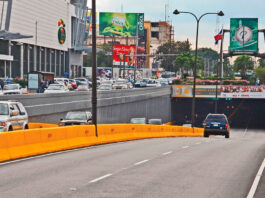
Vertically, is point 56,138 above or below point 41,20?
below

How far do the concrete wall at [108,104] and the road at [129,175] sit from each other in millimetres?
19891

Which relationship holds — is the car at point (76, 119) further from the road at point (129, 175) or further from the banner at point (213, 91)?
the banner at point (213, 91)

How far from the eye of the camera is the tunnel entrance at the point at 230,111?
4028 inches

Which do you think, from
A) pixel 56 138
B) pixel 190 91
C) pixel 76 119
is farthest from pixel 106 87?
pixel 56 138

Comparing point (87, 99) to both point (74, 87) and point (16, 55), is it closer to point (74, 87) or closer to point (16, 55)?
point (74, 87)

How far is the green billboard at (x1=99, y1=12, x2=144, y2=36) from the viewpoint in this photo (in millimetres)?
158625

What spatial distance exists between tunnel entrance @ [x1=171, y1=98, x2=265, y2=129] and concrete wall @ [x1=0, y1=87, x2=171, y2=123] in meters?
11.4

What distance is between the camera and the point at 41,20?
11000 cm

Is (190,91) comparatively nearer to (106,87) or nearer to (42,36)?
(106,87)

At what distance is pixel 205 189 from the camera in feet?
39.8

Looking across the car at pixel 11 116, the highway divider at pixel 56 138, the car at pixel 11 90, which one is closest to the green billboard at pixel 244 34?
the car at pixel 11 90

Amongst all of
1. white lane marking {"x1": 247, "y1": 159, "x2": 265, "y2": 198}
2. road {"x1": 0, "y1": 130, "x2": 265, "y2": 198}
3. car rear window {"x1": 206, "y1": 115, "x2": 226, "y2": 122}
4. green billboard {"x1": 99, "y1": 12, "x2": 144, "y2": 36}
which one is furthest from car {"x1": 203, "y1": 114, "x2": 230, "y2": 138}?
green billboard {"x1": 99, "y1": 12, "x2": 144, "y2": 36}

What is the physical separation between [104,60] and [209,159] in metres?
182

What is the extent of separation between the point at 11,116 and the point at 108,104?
112 ft
